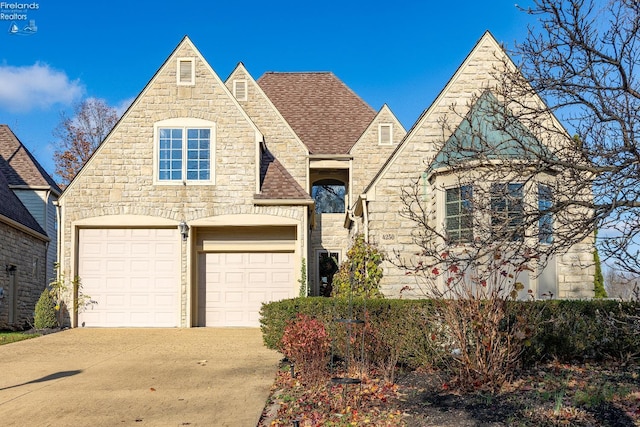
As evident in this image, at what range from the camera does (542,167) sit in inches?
228

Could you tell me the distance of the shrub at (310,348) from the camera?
7.96m

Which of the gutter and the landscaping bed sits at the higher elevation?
the gutter

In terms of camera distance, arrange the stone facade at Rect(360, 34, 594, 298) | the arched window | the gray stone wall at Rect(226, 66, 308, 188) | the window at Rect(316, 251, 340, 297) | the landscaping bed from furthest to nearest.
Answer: the arched window → the window at Rect(316, 251, 340, 297) → the gray stone wall at Rect(226, 66, 308, 188) → the stone facade at Rect(360, 34, 594, 298) → the landscaping bed

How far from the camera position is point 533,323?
8336 mm

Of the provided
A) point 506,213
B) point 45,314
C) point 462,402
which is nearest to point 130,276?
point 45,314

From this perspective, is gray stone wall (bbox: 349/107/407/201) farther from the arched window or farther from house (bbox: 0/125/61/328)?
house (bbox: 0/125/61/328)

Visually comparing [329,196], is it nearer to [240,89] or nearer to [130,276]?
[240,89]

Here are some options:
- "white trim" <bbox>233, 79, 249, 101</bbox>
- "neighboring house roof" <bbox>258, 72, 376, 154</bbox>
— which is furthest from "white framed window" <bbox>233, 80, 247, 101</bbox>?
"neighboring house roof" <bbox>258, 72, 376, 154</bbox>

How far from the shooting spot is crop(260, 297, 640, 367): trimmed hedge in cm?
837

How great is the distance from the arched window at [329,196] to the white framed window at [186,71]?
27.5 feet

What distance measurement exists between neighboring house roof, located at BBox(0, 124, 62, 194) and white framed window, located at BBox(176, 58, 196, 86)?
9001 mm

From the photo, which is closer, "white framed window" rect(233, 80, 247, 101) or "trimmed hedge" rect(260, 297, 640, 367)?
"trimmed hedge" rect(260, 297, 640, 367)

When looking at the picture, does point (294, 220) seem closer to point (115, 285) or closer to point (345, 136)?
point (115, 285)

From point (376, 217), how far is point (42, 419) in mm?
8751
